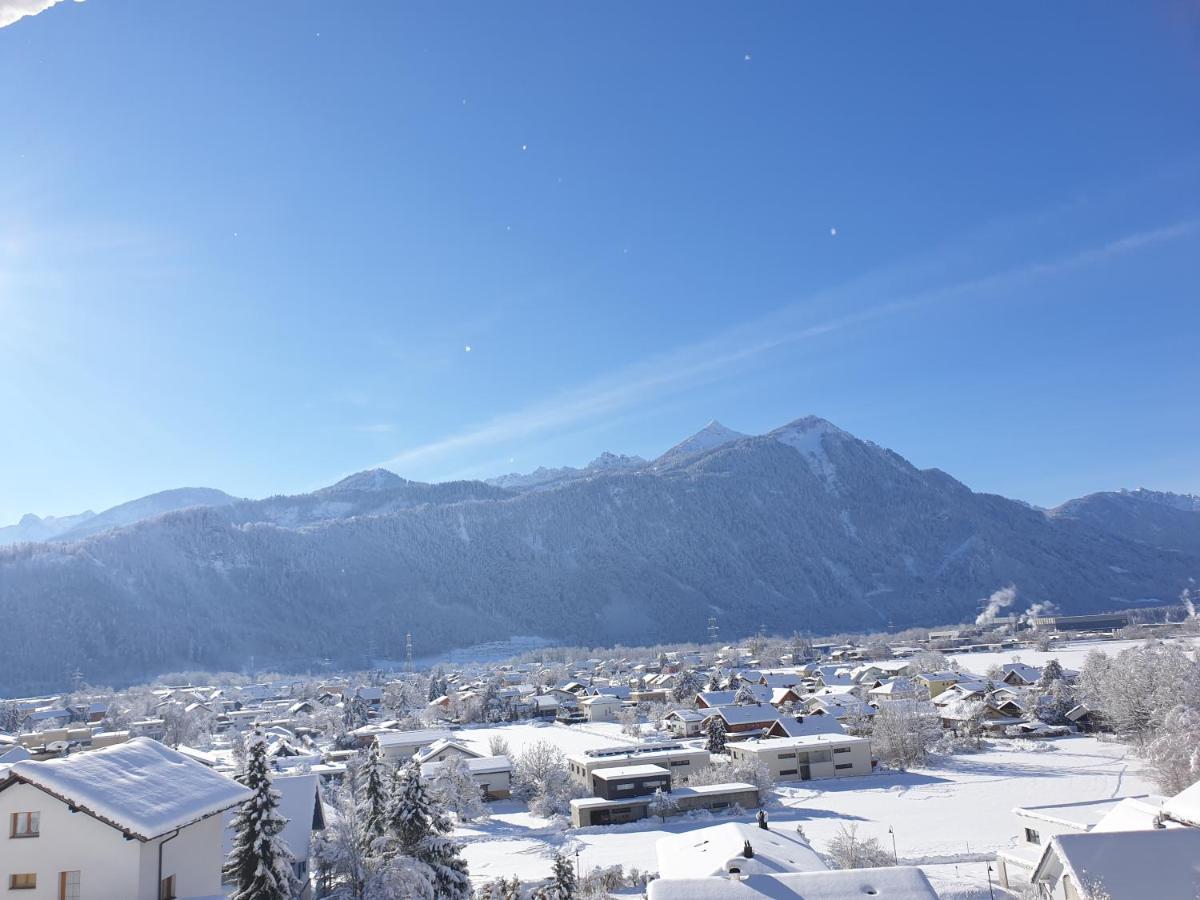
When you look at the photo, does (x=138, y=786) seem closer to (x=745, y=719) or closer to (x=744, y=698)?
(x=745, y=719)

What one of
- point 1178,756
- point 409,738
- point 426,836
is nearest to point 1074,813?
point 1178,756

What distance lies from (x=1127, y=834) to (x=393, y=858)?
14537mm

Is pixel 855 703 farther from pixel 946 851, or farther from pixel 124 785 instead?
pixel 124 785

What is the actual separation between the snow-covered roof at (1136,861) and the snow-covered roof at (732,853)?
493cm

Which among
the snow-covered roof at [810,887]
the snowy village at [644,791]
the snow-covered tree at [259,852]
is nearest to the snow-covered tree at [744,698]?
the snowy village at [644,791]

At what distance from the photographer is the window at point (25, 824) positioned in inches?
455

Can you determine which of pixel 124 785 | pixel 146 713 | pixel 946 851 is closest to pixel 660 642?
pixel 146 713

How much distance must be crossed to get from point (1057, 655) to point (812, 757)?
60176mm

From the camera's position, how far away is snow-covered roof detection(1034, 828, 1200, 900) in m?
13.0

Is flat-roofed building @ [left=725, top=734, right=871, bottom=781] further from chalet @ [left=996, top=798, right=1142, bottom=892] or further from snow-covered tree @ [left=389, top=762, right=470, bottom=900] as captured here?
snow-covered tree @ [left=389, top=762, right=470, bottom=900]

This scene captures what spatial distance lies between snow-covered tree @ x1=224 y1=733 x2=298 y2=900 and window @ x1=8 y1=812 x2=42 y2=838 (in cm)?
274

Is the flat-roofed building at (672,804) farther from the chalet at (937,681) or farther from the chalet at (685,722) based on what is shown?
the chalet at (937,681)

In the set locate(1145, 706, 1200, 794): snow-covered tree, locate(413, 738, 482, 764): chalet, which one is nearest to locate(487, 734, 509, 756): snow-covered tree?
locate(413, 738, 482, 764): chalet

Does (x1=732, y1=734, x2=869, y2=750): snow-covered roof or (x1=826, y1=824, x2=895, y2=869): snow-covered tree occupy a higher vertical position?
(x1=826, y1=824, x2=895, y2=869): snow-covered tree
